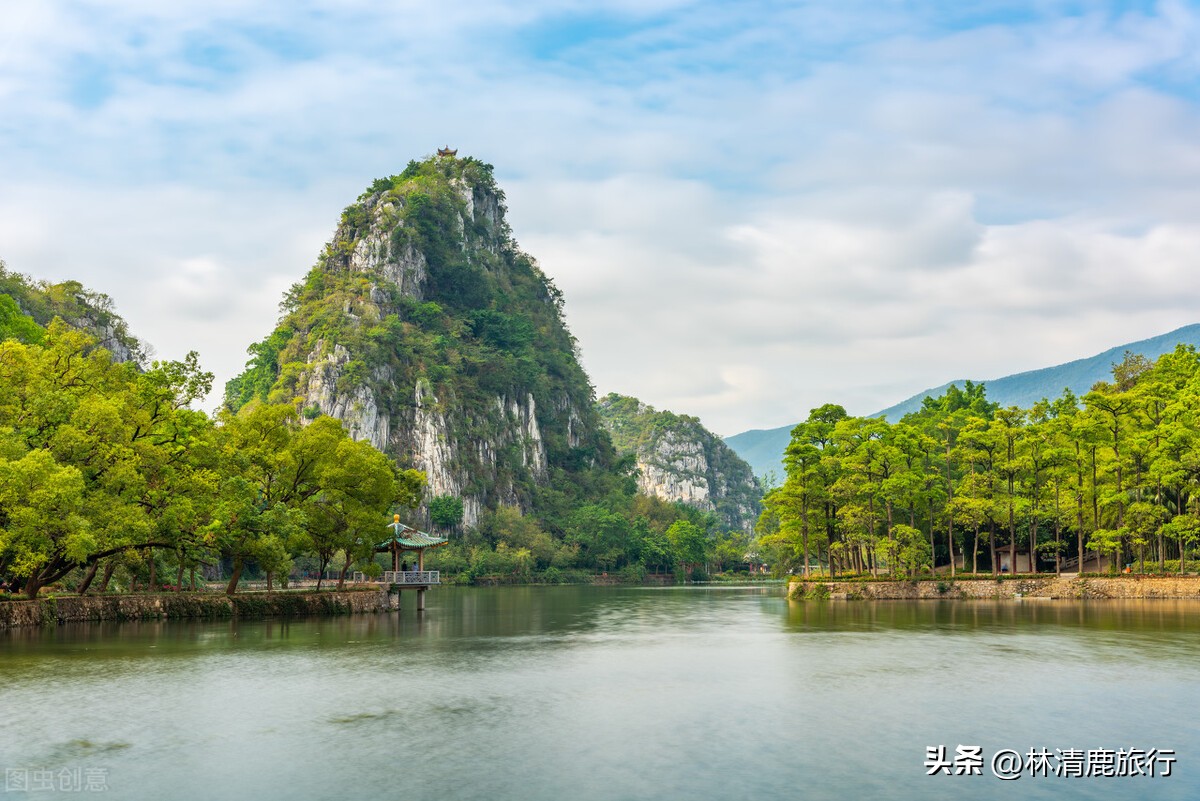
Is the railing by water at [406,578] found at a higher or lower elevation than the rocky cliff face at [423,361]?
lower

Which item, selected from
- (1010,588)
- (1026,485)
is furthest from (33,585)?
(1026,485)

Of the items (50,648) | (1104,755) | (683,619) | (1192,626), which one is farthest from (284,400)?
(1104,755)

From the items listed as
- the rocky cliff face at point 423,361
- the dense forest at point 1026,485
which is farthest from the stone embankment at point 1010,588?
the rocky cliff face at point 423,361

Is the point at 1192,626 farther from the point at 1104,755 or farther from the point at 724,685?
the point at 1104,755

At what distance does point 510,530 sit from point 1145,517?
96.9 m

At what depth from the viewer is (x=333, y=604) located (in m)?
58.3

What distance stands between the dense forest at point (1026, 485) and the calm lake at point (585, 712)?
81.4 ft

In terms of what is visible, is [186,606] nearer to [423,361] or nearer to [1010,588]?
[1010,588]

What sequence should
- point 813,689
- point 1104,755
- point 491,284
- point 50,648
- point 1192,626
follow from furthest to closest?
point 491,284 < point 1192,626 < point 50,648 < point 813,689 < point 1104,755

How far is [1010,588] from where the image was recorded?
69062mm

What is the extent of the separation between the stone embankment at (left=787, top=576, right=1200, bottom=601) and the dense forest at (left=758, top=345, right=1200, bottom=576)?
1.71m

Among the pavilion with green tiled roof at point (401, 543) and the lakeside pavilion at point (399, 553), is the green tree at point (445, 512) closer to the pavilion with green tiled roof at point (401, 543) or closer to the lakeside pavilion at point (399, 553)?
the pavilion with green tiled roof at point (401, 543)

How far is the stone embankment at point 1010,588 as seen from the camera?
6412cm

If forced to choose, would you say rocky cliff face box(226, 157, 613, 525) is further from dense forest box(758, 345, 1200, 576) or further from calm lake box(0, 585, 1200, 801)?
calm lake box(0, 585, 1200, 801)
